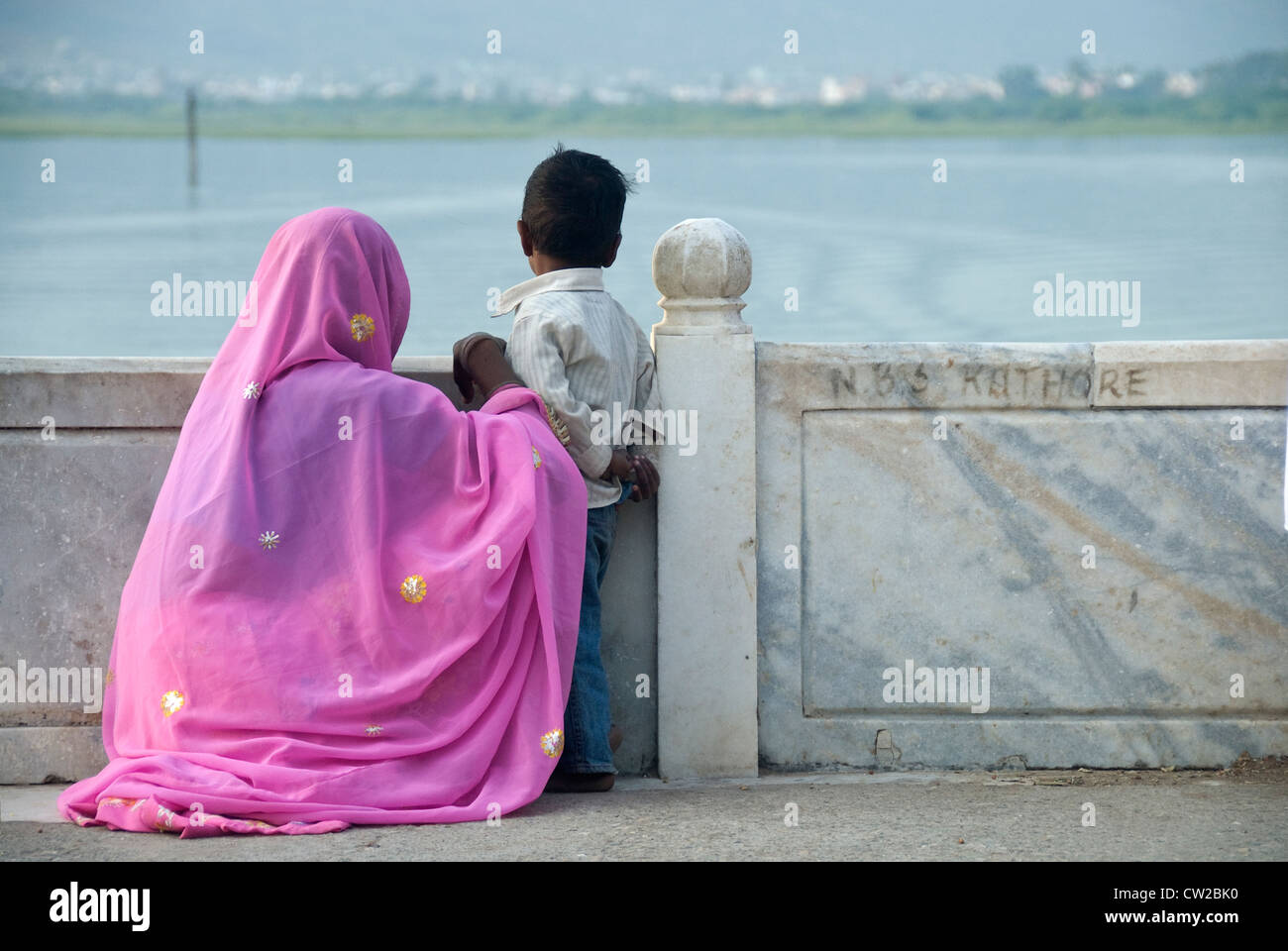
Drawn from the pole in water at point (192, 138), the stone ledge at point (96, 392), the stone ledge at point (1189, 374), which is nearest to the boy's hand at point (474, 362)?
the stone ledge at point (96, 392)

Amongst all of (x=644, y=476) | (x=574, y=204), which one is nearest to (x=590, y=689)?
(x=644, y=476)

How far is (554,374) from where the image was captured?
3533mm

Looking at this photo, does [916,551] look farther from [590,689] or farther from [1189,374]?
[590,689]

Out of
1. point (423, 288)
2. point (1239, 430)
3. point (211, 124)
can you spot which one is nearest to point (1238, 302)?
point (423, 288)

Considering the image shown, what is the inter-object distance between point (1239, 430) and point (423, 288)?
27372 millimetres

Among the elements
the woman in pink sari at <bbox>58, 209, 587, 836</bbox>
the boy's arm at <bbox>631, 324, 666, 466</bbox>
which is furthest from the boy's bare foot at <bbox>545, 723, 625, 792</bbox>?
the boy's arm at <bbox>631, 324, 666, 466</bbox>

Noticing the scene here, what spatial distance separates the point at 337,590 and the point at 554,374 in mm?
721

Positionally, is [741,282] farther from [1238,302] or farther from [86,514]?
[1238,302]

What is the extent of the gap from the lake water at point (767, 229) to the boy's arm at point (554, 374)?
14.4m

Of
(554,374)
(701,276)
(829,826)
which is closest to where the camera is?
(829,826)

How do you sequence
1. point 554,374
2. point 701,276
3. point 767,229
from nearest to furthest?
point 554,374, point 701,276, point 767,229

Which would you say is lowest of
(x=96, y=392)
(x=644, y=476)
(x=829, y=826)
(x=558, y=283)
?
(x=829, y=826)

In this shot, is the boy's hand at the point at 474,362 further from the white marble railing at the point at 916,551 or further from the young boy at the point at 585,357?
the white marble railing at the point at 916,551

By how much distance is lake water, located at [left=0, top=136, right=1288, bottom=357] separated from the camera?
2900 cm
